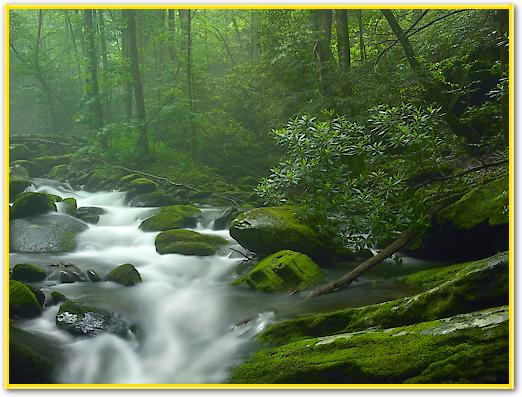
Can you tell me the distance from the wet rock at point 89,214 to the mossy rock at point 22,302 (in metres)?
2.52

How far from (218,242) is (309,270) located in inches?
56.5

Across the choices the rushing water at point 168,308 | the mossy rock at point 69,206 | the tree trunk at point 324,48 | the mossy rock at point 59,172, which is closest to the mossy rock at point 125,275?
the rushing water at point 168,308

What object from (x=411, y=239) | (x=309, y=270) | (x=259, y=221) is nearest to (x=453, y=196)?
(x=411, y=239)

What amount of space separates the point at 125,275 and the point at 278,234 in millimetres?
1563

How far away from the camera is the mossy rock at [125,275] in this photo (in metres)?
4.51

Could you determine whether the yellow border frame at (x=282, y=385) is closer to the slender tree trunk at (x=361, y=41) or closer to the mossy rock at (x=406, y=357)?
the mossy rock at (x=406, y=357)

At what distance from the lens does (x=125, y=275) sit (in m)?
4.55

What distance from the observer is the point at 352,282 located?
14.0 feet

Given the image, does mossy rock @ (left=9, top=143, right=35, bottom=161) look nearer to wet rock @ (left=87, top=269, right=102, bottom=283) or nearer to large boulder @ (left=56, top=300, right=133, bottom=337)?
wet rock @ (left=87, top=269, right=102, bottom=283)

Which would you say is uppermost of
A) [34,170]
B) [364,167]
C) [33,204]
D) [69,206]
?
[34,170]

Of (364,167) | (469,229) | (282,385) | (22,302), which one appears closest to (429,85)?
(364,167)

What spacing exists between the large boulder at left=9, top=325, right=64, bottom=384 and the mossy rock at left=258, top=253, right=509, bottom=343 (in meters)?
1.35

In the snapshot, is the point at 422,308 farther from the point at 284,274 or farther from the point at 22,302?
the point at 22,302

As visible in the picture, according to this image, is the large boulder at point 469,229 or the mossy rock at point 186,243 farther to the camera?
the mossy rock at point 186,243
